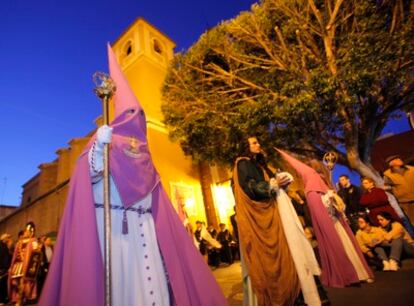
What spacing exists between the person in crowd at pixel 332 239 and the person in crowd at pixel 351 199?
1423 millimetres

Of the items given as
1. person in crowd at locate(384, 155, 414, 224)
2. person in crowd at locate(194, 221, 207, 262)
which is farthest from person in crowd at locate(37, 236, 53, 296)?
person in crowd at locate(384, 155, 414, 224)

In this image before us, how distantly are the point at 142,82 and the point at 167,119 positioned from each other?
4.41m

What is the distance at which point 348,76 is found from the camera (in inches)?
274

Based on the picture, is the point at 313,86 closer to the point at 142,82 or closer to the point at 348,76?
the point at 348,76

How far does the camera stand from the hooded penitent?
1883 millimetres

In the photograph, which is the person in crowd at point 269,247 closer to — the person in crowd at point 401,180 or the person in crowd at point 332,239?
the person in crowd at point 332,239

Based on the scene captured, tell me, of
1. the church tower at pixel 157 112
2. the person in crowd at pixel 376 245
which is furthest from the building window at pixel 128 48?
the person in crowd at pixel 376 245

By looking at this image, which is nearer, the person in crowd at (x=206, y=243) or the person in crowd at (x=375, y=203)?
the person in crowd at (x=375, y=203)

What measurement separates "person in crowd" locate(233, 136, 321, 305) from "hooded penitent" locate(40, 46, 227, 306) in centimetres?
73

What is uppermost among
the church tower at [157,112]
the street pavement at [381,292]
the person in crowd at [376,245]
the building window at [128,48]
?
the building window at [128,48]

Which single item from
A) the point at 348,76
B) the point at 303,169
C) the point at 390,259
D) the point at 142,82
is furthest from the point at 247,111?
the point at 142,82

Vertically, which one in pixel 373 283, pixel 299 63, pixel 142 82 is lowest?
pixel 373 283

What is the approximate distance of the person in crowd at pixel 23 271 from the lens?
6.03 metres


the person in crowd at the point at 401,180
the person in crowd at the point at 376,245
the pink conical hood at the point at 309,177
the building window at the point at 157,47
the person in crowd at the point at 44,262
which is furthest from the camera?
the building window at the point at 157,47
